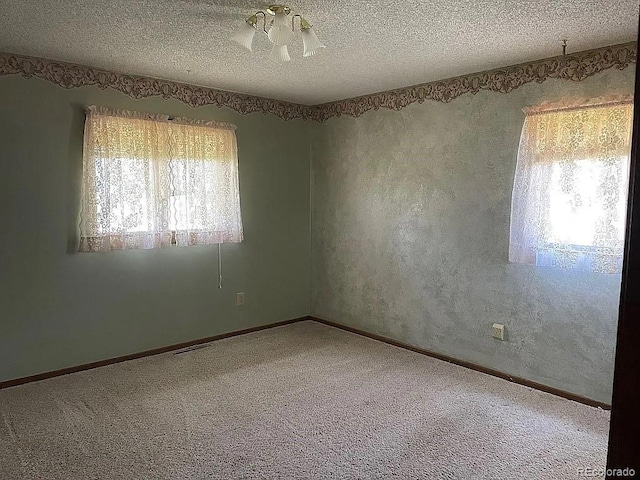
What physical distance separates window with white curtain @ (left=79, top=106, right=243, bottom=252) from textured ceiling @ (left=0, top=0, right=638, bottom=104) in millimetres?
419

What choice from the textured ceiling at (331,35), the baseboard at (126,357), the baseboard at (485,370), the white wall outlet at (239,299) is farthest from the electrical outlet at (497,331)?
the white wall outlet at (239,299)

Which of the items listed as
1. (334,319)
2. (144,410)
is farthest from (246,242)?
(144,410)

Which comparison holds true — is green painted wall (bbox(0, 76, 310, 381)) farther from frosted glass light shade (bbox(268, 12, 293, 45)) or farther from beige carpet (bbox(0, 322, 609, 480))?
frosted glass light shade (bbox(268, 12, 293, 45))

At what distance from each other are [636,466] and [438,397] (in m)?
2.15

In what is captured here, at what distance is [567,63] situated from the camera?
287cm

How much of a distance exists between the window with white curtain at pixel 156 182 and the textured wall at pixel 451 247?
107 centimetres

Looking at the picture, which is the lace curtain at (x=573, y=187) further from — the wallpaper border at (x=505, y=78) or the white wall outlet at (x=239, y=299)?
the white wall outlet at (x=239, y=299)

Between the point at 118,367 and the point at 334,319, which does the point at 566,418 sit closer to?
the point at 334,319

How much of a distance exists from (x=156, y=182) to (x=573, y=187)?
9.41 feet

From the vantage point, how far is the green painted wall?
121 inches

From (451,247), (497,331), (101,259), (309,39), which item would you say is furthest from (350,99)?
(101,259)

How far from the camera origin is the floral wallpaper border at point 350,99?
2.79m

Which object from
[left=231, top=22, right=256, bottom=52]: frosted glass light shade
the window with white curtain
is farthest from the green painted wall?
[left=231, top=22, right=256, bottom=52]: frosted glass light shade

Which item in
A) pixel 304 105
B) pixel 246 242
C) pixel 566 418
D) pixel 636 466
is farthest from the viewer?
pixel 304 105
